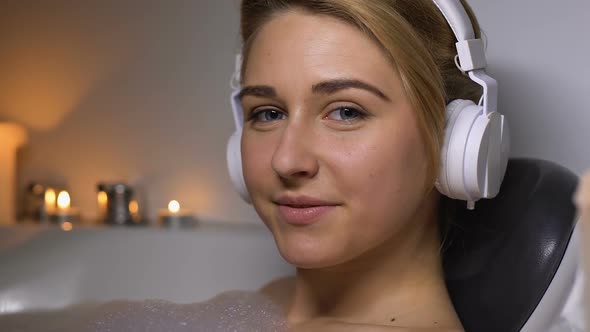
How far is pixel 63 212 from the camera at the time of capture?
78.4 inches

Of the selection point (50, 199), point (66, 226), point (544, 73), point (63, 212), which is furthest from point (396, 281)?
point (50, 199)

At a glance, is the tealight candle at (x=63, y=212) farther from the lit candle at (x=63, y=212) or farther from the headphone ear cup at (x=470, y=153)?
the headphone ear cup at (x=470, y=153)

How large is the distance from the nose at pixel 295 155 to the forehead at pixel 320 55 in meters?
0.06

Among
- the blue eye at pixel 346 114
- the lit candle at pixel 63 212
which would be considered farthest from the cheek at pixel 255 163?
the lit candle at pixel 63 212

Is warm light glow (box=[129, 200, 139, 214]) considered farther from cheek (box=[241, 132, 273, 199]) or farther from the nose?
the nose

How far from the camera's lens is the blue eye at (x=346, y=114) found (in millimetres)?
942

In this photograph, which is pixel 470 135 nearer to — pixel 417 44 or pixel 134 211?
pixel 417 44

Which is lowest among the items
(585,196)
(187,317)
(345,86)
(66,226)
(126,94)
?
(187,317)

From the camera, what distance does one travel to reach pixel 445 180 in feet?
3.14

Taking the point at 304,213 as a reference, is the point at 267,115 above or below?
above

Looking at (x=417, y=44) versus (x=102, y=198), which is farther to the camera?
(x=102, y=198)

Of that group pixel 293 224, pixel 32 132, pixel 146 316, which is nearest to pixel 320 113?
pixel 293 224

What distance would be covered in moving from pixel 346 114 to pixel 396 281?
0.83 feet

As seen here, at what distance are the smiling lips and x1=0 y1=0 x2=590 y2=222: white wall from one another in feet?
2.92
